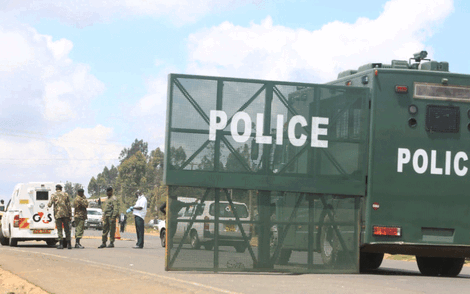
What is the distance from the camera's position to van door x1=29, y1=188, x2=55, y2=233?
23.0m

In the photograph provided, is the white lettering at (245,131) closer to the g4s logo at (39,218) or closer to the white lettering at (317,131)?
the white lettering at (317,131)

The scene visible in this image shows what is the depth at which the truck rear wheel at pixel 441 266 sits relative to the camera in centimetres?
1518

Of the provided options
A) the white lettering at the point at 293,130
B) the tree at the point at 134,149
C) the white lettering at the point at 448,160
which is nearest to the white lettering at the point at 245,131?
the white lettering at the point at 293,130

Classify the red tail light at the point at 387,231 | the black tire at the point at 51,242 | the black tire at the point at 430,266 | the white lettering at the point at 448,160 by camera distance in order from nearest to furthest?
the red tail light at the point at 387,231 → the white lettering at the point at 448,160 → the black tire at the point at 430,266 → the black tire at the point at 51,242

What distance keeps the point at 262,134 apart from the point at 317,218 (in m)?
1.72

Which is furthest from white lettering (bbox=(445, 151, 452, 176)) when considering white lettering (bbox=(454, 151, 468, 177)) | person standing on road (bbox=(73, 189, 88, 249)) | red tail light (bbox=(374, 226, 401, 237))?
person standing on road (bbox=(73, 189, 88, 249))

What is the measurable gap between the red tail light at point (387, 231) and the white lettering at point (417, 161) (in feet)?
3.55

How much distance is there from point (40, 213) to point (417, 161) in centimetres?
1323

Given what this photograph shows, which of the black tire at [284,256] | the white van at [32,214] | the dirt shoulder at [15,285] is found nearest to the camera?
the dirt shoulder at [15,285]

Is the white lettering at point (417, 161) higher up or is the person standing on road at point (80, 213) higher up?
the white lettering at point (417, 161)

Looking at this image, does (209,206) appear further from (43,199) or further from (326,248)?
(43,199)

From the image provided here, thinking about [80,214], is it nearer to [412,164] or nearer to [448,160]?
[412,164]

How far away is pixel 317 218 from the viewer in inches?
524

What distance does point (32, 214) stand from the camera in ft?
75.9
